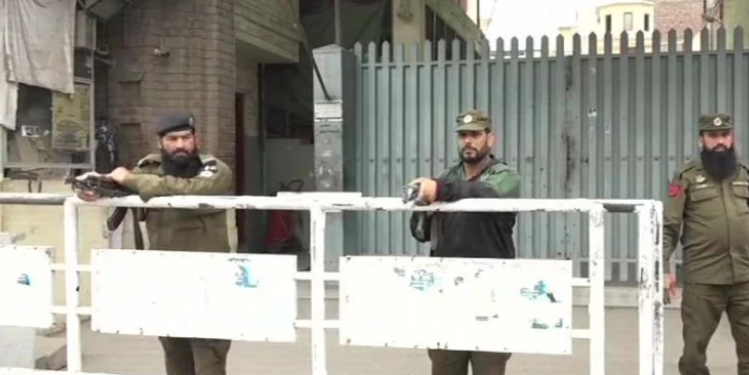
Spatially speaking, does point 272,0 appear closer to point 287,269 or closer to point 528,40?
point 528,40

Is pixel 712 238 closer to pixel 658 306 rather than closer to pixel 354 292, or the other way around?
pixel 658 306

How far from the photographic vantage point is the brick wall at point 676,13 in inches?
2277

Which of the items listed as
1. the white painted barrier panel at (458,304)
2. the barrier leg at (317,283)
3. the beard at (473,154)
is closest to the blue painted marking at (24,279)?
the barrier leg at (317,283)

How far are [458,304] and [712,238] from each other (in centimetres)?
204

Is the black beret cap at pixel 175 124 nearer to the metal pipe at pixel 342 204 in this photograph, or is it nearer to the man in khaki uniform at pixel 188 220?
the man in khaki uniform at pixel 188 220

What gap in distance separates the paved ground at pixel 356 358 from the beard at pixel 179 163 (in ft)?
6.58

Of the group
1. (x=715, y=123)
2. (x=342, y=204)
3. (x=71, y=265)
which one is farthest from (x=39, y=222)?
(x=715, y=123)

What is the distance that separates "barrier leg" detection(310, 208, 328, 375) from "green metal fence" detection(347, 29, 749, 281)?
442 centimetres

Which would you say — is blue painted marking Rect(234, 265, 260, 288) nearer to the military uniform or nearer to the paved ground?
the military uniform

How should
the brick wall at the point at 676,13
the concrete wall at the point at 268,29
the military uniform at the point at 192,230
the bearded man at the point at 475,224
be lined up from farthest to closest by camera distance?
the brick wall at the point at 676,13, the concrete wall at the point at 268,29, the military uniform at the point at 192,230, the bearded man at the point at 475,224

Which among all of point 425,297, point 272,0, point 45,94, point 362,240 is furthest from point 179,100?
point 425,297

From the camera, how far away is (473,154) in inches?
164

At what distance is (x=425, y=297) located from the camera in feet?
12.5

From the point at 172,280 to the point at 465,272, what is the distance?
4.56ft
